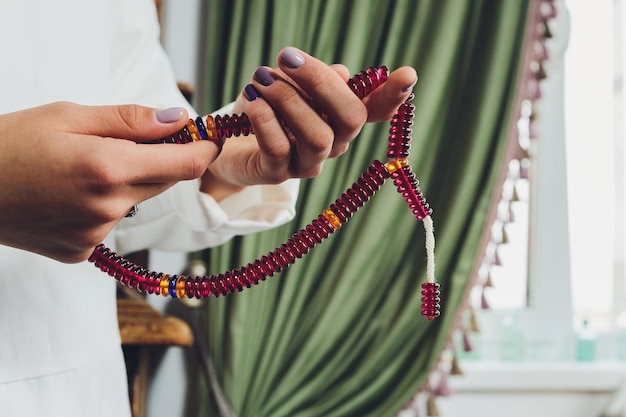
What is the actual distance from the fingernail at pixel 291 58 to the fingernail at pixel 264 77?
0.02 meters

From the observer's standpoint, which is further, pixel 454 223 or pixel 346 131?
pixel 454 223

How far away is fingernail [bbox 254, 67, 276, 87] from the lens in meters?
0.51

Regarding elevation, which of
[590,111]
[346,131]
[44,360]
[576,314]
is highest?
[590,111]

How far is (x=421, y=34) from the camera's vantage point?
1.53 meters

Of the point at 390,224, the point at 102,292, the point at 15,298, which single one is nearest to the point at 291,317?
the point at 390,224

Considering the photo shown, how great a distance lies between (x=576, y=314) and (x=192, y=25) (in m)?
1.25

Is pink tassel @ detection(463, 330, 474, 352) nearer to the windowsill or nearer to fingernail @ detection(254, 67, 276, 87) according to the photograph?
the windowsill

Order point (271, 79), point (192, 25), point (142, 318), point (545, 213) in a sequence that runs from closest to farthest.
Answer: point (271, 79), point (142, 318), point (192, 25), point (545, 213)

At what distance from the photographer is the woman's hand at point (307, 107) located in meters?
0.50

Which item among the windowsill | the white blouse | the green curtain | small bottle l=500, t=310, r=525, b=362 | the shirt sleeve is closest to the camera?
the white blouse

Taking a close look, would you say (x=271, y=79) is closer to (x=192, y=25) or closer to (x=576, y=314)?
(x=192, y=25)

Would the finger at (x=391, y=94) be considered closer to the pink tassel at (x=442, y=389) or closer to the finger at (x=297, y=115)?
the finger at (x=297, y=115)

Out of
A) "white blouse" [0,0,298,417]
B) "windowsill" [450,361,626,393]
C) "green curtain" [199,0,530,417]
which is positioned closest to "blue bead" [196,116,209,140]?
"white blouse" [0,0,298,417]

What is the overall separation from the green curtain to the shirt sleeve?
59cm
